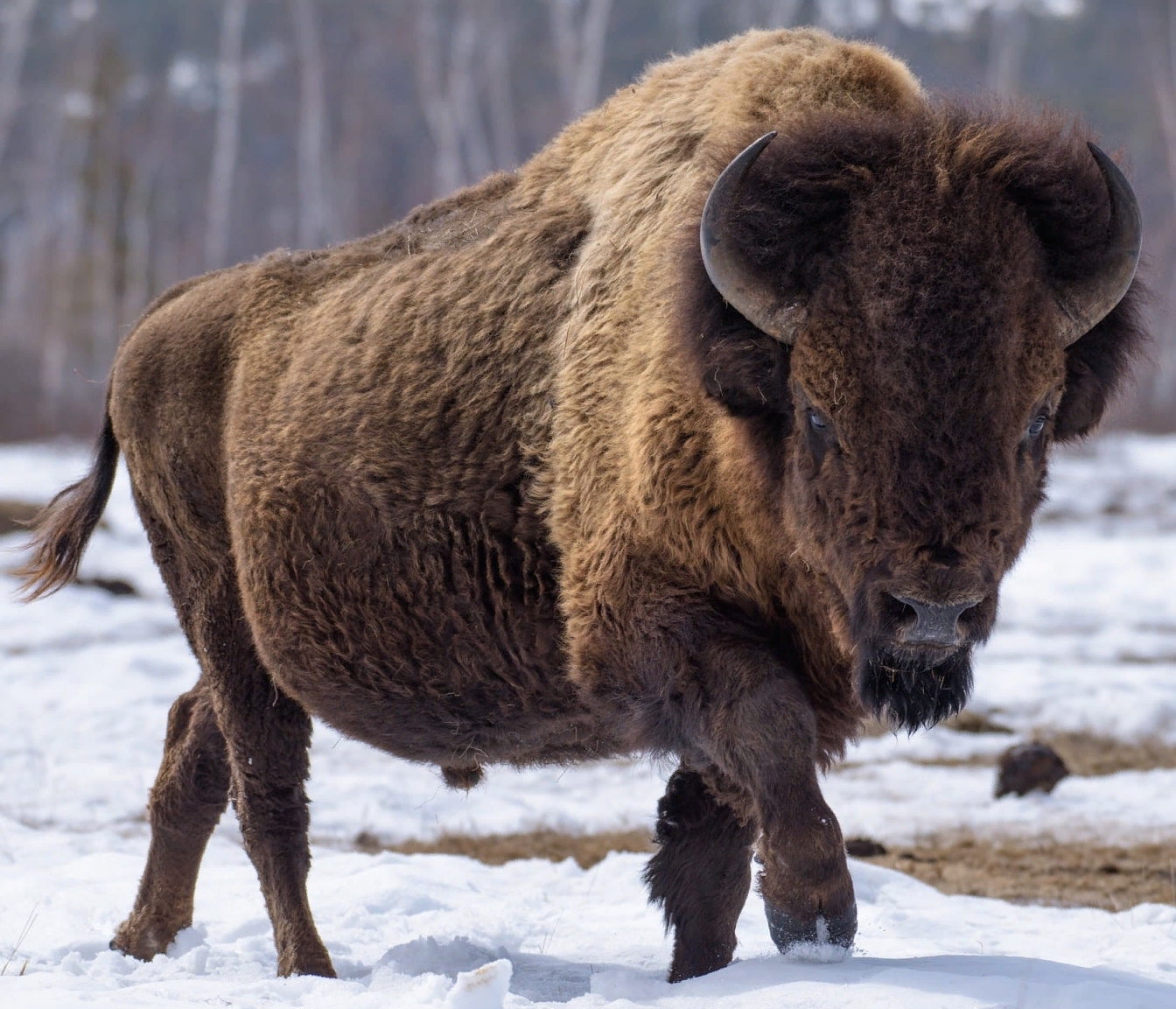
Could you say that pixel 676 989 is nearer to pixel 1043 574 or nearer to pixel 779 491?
pixel 779 491

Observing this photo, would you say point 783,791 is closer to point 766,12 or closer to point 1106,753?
point 1106,753

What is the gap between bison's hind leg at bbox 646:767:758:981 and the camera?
13.0 feet

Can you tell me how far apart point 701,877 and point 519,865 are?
2.12 m

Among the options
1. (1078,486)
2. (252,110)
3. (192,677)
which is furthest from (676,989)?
(252,110)

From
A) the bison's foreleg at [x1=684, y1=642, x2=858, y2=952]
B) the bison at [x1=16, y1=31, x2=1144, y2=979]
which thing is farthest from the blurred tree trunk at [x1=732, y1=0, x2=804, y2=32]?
the bison's foreleg at [x1=684, y1=642, x2=858, y2=952]

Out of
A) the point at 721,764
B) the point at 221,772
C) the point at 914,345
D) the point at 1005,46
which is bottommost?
the point at 221,772

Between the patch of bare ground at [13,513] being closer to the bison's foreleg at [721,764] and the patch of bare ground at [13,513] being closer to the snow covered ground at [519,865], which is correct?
the snow covered ground at [519,865]

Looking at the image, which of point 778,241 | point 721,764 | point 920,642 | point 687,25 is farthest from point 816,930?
point 687,25

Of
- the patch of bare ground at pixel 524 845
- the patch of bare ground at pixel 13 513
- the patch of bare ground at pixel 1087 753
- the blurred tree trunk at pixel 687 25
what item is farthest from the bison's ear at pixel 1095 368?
the blurred tree trunk at pixel 687 25

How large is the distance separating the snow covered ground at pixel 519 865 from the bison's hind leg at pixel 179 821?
0.12 m

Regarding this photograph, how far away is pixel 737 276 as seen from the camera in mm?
3217

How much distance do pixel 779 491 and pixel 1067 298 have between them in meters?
0.77

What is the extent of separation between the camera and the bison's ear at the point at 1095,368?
3.39 meters

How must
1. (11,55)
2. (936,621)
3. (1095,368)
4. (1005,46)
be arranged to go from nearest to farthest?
1. (936,621)
2. (1095,368)
3. (11,55)
4. (1005,46)
